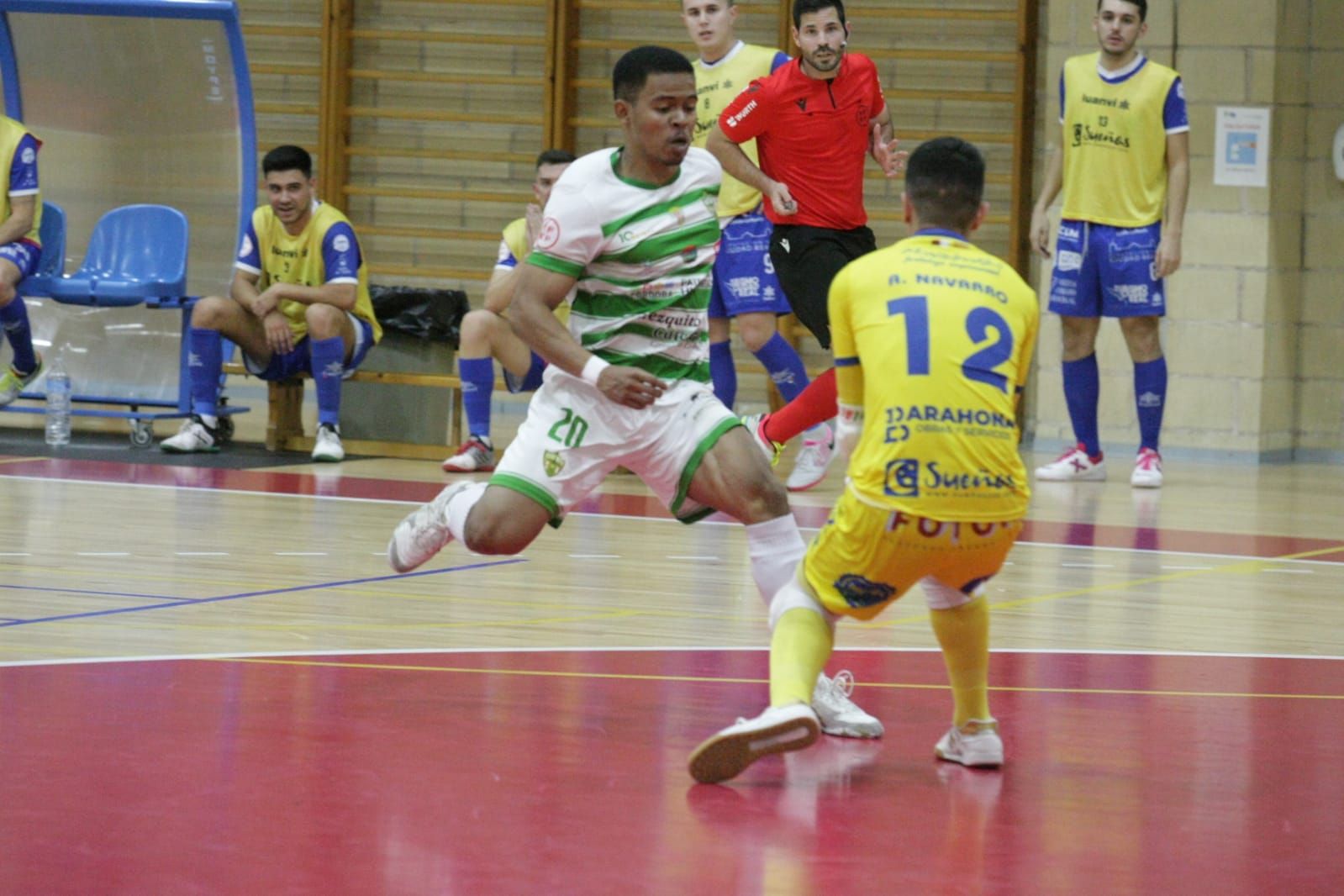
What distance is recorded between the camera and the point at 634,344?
157 inches

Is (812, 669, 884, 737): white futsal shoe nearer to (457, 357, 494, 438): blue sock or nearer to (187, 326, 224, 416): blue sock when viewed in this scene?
(457, 357, 494, 438): blue sock

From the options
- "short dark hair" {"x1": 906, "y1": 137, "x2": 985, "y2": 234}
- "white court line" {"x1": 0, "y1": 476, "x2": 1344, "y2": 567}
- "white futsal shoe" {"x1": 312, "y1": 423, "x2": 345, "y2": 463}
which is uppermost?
"short dark hair" {"x1": 906, "y1": 137, "x2": 985, "y2": 234}

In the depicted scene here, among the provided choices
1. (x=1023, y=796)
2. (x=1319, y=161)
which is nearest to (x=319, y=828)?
(x=1023, y=796)

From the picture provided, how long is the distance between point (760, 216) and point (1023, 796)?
482cm

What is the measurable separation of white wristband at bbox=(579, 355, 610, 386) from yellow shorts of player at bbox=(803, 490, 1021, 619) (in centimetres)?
65

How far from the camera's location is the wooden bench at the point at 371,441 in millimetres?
8992

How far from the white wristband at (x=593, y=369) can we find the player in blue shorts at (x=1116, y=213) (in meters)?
5.08

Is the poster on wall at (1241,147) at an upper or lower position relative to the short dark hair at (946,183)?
upper

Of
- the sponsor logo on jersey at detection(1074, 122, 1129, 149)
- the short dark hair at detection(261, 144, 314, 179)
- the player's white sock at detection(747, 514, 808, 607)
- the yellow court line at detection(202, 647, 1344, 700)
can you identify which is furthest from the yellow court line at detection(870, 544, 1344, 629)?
the short dark hair at detection(261, 144, 314, 179)

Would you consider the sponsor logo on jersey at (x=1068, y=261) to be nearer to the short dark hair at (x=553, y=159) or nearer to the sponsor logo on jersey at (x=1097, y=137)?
the sponsor logo on jersey at (x=1097, y=137)

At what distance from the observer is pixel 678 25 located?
1179cm

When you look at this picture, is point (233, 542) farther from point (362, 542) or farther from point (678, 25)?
point (678, 25)

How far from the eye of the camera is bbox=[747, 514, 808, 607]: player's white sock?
3.77m

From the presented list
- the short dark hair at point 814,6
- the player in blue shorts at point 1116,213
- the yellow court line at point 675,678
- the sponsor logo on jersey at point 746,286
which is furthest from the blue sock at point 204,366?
the yellow court line at point 675,678
